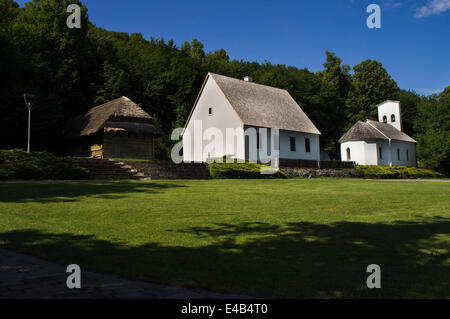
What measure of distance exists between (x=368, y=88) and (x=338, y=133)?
52.5 feet

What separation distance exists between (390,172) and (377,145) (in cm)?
890

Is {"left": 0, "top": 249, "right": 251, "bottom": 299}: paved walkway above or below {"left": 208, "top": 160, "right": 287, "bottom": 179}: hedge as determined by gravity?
below

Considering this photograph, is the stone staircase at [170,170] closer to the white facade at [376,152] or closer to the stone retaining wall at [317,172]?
the stone retaining wall at [317,172]

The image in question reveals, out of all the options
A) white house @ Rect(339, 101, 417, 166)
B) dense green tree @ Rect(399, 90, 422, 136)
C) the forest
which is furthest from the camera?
dense green tree @ Rect(399, 90, 422, 136)

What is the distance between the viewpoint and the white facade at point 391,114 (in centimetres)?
5416

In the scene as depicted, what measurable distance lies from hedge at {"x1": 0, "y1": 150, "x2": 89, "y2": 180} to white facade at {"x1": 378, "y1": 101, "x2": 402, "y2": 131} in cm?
4848

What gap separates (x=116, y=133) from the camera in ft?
109

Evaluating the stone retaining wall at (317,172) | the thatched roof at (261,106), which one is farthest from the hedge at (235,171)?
the thatched roof at (261,106)

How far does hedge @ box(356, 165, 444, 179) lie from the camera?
3738cm

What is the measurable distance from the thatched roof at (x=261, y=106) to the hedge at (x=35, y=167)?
1687 centimetres

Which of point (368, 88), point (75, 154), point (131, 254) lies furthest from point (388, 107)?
point (131, 254)

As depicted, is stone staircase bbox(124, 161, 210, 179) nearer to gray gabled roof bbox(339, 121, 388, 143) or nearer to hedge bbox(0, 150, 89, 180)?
hedge bbox(0, 150, 89, 180)

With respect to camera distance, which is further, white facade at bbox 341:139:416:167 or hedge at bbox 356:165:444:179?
white facade at bbox 341:139:416:167

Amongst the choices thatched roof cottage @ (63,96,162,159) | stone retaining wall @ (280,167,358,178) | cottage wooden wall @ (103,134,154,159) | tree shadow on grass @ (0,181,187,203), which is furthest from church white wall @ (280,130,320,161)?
tree shadow on grass @ (0,181,187,203)
